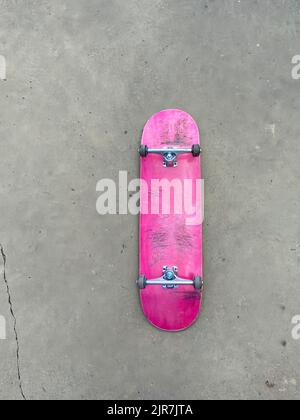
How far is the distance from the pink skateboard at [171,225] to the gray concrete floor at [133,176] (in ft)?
0.51

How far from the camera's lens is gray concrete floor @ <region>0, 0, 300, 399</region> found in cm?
377

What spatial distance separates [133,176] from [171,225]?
676 millimetres

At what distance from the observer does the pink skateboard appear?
369 centimetres

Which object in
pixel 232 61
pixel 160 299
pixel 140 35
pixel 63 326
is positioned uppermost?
pixel 140 35

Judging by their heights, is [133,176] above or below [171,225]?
above

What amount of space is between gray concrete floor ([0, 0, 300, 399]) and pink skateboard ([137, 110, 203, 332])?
0.51 feet

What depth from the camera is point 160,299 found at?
Answer: 3.69 metres

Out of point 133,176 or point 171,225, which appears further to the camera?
point 133,176

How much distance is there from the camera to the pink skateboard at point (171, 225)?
12.1 feet

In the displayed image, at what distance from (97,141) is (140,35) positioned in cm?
127

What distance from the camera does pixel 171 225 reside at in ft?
12.2

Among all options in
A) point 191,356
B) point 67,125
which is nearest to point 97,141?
point 67,125

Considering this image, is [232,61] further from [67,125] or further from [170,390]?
[170,390]

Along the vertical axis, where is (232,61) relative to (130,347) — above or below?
above
